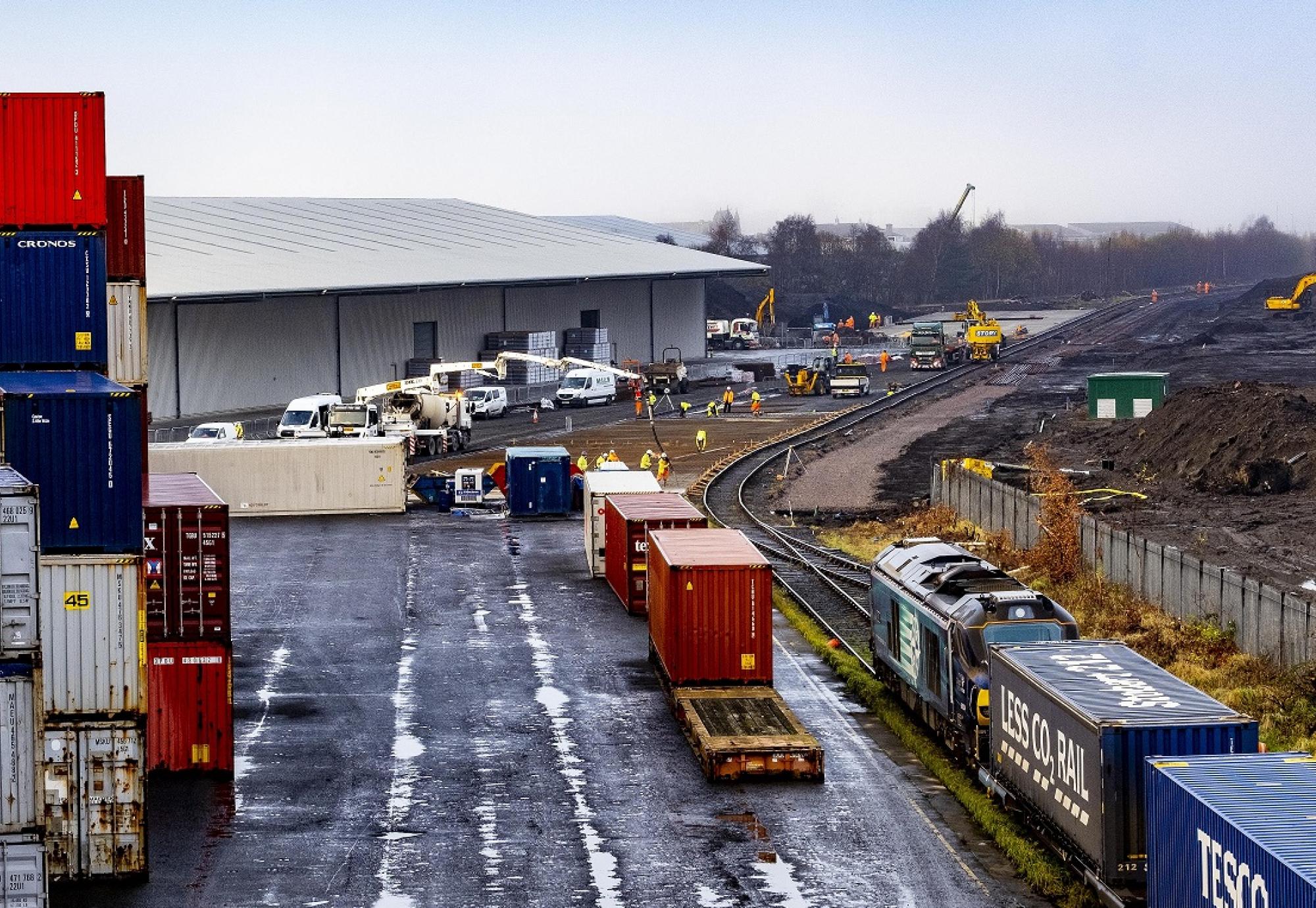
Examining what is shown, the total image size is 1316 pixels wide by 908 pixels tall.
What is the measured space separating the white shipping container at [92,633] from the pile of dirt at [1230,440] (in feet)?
125

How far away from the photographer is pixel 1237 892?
15422 mm

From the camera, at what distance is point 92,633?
824 inches

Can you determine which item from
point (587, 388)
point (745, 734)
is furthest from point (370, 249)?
point (745, 734)

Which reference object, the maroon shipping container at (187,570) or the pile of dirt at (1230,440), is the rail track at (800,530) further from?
the maroon shipping container at (187,570)

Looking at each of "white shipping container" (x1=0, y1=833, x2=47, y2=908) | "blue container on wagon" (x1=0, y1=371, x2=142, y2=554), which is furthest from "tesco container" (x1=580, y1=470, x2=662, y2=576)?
"white shipping container" (x1=0, y1=833, x2=47, y2=908)

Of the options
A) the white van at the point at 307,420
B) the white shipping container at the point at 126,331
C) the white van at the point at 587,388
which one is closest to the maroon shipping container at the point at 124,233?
the white shipping container at the point at 126,331

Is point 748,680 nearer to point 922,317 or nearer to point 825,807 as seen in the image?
point 825,807

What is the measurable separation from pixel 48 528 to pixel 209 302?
63405 mm

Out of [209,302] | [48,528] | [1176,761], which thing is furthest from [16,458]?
[209,302]

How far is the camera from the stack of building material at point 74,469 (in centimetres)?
2092

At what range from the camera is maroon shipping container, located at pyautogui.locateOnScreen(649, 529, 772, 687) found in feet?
96.4

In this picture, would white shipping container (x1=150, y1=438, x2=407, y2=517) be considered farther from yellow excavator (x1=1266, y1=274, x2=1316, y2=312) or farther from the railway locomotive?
yellow excavator (x1=1266, y1=274, x2=1316, y2=312)

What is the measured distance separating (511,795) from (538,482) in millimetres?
30403

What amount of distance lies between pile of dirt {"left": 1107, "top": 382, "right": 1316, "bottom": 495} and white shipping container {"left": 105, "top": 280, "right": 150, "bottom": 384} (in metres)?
34.3
